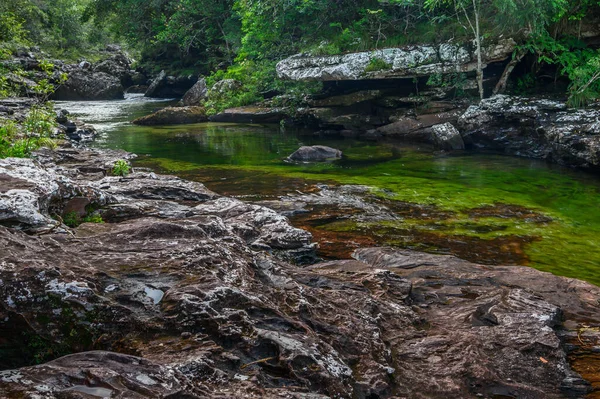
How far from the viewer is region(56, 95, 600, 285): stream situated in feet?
24.3

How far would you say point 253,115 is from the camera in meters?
23.5

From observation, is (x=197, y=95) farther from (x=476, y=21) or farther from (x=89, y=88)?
(x=476, y=21)

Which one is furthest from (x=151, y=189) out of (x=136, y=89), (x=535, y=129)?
(x=136, y=89)

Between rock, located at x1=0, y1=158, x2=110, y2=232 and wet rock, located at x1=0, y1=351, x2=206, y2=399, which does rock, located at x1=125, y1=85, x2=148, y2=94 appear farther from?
wet rock, located at x1=0, y1=351, x2=206, y2=399

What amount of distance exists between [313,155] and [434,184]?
438 centimetres

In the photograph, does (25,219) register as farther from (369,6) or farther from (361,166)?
(369,6)

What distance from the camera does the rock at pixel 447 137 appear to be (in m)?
15.9

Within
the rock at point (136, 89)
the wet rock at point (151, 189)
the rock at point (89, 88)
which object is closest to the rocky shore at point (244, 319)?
the wet rock at point (151, 189)

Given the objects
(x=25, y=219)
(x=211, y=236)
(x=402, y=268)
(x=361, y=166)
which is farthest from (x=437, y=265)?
(x=361, y=166)

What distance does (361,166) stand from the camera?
44.9 ft

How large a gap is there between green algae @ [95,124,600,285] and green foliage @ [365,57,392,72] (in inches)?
105

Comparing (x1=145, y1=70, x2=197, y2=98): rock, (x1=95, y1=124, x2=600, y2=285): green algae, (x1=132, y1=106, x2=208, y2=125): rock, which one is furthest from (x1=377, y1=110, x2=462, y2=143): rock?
(x1=145, y1=70, x2=197, y2=98): rock

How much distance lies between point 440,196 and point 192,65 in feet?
103

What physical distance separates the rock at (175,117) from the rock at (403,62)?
674cm
